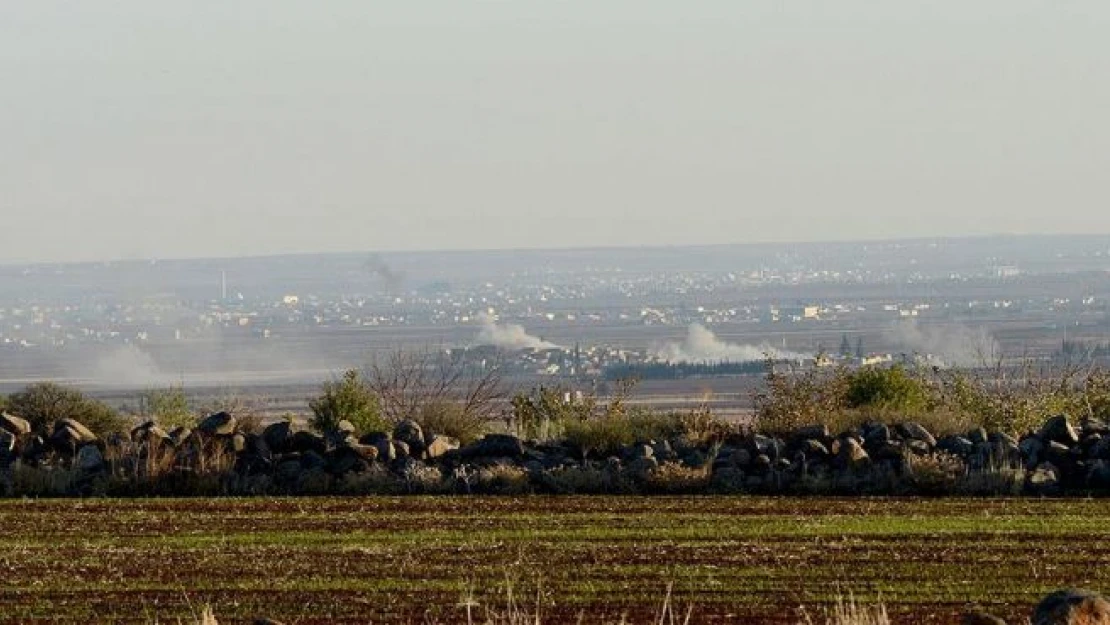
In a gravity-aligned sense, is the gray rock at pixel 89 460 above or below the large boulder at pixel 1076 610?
below

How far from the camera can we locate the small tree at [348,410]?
1328 inches

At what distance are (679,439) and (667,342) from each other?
12569 centimetres

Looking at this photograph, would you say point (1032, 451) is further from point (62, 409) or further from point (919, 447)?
point (62, 409)

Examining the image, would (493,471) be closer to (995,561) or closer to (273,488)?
(273,488)

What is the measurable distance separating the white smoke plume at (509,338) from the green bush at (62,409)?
325 feet

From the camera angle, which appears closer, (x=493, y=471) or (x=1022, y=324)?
(x=493, y=471)

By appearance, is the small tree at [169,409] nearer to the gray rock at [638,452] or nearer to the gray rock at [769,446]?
the gray rock at [638,452]

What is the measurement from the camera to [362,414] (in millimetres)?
33969

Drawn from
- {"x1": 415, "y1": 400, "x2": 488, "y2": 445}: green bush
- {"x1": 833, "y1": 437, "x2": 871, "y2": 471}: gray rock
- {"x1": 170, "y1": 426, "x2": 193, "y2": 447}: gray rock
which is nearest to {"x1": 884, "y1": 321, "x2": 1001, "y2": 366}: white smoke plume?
{"x1": 415, "y1": 400, "x2": 488, "y2": 445}: green bush

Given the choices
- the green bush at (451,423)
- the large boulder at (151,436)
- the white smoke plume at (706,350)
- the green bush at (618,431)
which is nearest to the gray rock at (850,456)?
the green bush at (618,431)

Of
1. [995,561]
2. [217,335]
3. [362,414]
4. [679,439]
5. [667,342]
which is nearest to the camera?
[995,561]

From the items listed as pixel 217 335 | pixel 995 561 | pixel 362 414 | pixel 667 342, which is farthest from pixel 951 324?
pixel 995 561

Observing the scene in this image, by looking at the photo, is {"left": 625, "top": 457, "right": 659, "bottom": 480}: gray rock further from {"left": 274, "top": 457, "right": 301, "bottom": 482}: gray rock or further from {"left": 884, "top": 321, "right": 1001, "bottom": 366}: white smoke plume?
{"left": 884, "top": 321, "right": 1001, "bottom": 366}: white smoke plume

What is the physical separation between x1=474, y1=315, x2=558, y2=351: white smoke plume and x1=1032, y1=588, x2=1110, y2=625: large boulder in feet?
400
